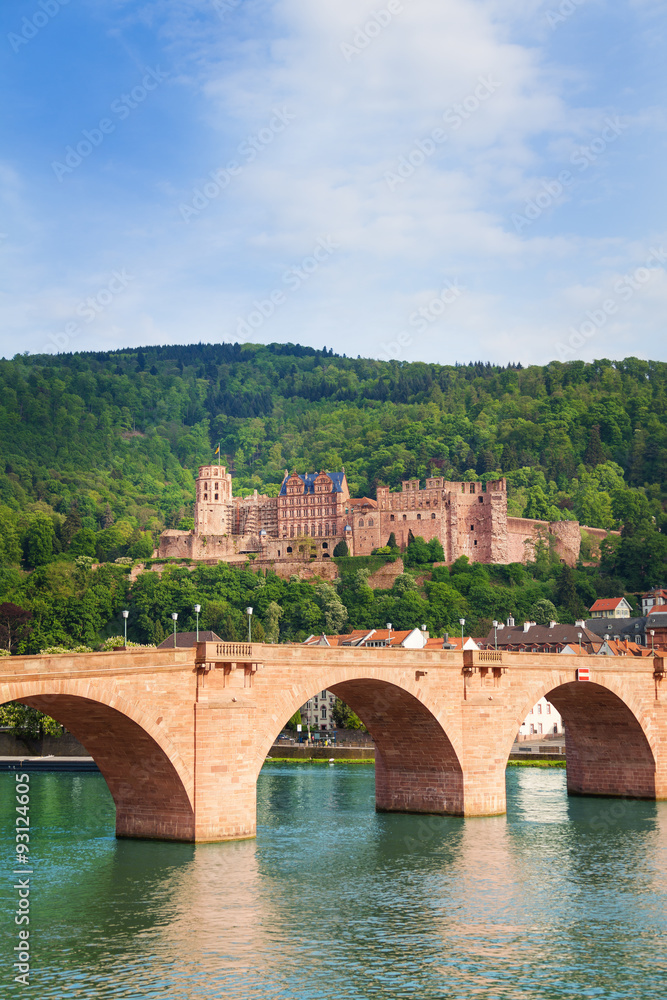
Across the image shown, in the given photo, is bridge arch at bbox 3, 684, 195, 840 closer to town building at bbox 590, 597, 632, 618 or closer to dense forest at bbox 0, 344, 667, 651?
dense forest at bbox 0, 344, 667, 651

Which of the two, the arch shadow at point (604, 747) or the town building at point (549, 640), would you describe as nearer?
the arch shadow at point (604, 747)

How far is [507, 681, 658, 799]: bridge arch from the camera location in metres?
48.4

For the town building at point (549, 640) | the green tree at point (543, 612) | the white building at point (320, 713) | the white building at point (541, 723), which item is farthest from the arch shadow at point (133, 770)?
the green tree at point (543, 612)

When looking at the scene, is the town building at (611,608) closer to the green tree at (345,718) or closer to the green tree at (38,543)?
the green tree at (345,718)

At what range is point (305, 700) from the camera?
36.7 metres

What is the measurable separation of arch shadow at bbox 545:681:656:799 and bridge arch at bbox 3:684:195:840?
1918 centimetres

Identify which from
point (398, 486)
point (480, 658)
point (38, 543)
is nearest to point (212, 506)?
point (38, 543)

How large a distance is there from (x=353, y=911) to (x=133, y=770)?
8.47 m

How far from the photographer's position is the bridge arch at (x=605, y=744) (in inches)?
1905

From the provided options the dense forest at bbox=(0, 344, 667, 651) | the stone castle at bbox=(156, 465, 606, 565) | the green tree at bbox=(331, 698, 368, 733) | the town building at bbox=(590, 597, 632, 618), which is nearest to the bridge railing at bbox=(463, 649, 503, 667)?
the green tree at bbox=(331, 698, 368, 733)

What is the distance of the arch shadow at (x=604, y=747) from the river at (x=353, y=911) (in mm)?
5275

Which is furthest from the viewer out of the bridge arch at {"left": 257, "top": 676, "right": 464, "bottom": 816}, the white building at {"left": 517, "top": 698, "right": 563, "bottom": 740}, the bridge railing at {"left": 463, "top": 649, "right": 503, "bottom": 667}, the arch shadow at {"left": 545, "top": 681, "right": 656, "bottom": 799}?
the white building at {"left": 517, "top": 698, "right": 563, "bottom": 740}

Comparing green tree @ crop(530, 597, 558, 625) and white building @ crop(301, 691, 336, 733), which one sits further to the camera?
green tree @ crop(530, 597, 558, 625)

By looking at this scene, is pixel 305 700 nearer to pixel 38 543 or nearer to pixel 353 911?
pixel 353 911
